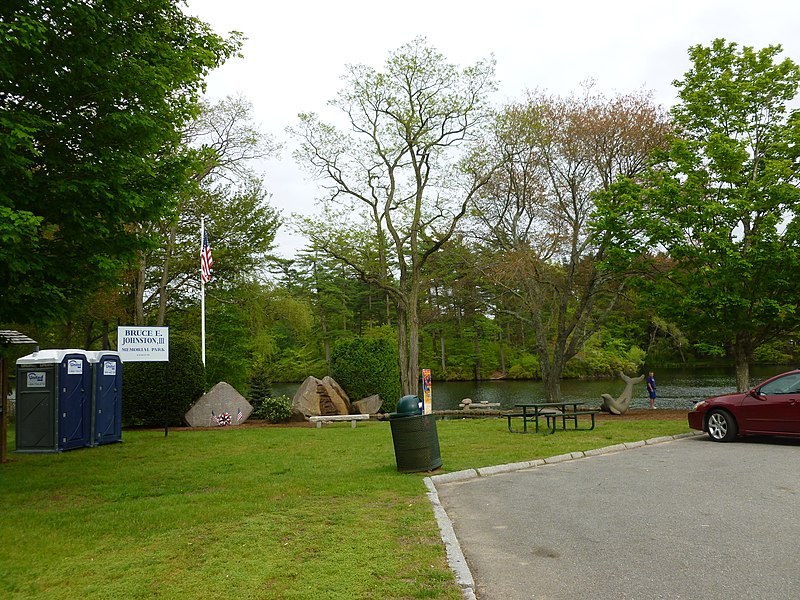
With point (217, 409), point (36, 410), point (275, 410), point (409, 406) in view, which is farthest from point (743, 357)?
point (36, 410)

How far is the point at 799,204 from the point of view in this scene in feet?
55.3

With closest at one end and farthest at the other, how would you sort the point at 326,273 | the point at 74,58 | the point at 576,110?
the point at 74,58 → the point at 576,110 → the point at 326,273

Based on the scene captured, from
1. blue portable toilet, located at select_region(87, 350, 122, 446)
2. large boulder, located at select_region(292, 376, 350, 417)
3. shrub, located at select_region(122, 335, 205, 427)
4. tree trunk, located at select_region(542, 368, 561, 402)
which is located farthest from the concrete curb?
shrub, located at select_region(122, 335, 205, 427)

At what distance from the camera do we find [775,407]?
1172 centimetres

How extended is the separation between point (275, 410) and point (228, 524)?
1416cm

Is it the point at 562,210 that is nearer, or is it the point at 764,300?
the point at 764,300

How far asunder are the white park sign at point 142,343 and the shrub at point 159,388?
3983mm

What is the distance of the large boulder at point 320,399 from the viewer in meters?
20.6

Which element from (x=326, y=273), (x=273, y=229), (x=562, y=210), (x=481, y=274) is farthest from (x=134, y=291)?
(x=326, y=273)

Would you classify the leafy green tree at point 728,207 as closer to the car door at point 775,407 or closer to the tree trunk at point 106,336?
the car door at point 775,407

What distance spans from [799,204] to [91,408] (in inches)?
753

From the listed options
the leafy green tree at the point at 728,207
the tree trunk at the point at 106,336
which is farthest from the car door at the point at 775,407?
the tree trunk at the point at 106,336

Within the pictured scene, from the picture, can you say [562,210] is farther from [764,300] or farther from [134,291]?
[134,291]

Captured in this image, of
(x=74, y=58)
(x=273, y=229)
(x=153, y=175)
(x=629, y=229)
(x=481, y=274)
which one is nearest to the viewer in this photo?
Answer: (x=74, y=58)
